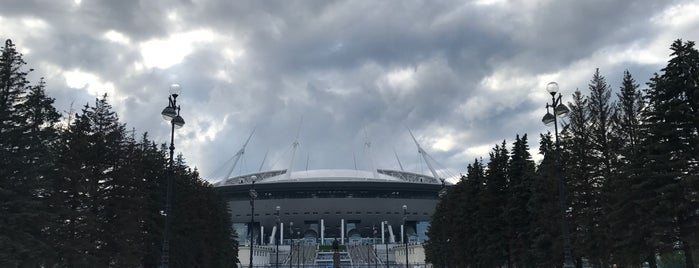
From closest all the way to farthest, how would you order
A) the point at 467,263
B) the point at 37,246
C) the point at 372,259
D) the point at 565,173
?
the point at 37,246 < the point at 565,173 < the point at 467,263 < the point at 372,259

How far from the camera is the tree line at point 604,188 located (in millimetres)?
28237

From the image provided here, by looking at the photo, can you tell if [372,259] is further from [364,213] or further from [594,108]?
[594,108]

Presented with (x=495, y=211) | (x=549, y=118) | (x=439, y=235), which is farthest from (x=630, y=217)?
(x=439, y=235)

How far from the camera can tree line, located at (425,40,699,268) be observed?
92.6ft

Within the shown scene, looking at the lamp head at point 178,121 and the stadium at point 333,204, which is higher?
the stadium at point 333,204

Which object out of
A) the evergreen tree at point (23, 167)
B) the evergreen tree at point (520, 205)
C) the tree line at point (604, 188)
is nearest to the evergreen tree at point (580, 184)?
the tree line at point (604, 188)

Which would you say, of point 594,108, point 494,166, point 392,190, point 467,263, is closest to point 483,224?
point 494,166

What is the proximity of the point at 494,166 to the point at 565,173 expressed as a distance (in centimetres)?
949

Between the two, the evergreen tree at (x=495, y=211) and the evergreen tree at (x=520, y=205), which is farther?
the evergreen tree at (x=495, y=211)

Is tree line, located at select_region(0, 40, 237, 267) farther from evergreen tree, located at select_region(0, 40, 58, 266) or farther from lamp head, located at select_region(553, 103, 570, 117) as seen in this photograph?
lamp head, located at select_region(553, 103, 570, 117)

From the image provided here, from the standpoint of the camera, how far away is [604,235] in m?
34.4

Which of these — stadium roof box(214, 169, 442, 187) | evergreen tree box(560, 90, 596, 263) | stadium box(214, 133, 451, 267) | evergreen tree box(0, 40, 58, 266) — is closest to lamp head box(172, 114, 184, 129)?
evergreen tree box(0, 40, 58, 266)

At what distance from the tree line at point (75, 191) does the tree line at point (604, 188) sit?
944 inches

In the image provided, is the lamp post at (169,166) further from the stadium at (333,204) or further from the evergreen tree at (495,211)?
the stadium at (333,204)
